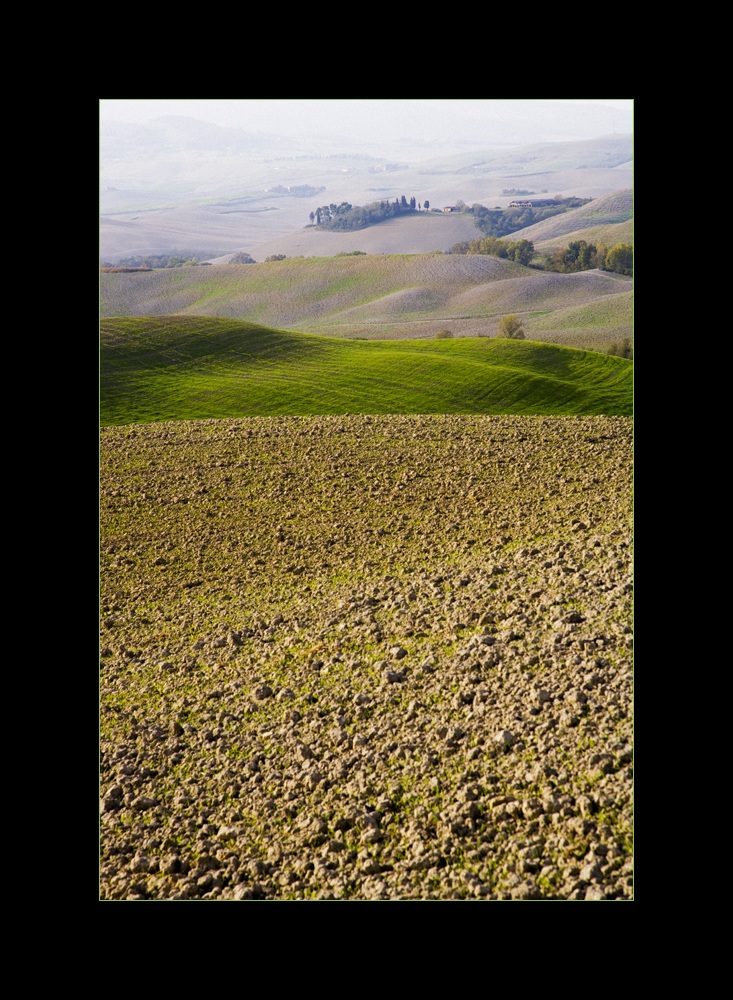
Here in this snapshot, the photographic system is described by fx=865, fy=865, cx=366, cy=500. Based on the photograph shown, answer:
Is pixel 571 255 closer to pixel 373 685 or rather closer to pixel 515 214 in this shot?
pixel 515 214

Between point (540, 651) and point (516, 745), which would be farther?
point (540, 651)

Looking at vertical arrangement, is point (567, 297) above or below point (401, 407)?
above

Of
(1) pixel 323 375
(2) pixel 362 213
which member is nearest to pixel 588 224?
(2) pixel 362 213

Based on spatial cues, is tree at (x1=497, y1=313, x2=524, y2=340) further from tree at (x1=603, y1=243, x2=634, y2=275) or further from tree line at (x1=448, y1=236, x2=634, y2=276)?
tree at (x1=603, y1=243, x2=634, y2=275)

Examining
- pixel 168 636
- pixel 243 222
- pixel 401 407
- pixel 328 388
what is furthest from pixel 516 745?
pixel 243 222

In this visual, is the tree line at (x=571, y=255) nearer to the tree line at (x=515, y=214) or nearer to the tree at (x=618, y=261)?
the tree at (x=618, y=261)
